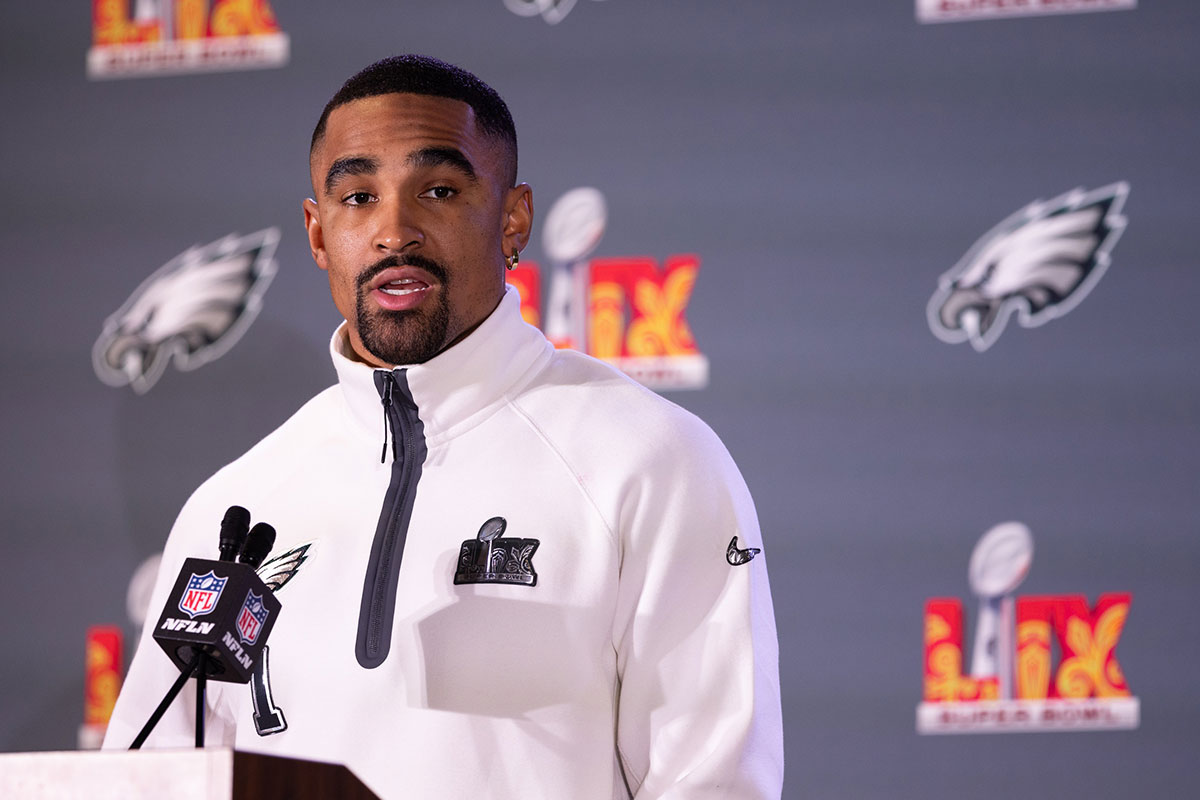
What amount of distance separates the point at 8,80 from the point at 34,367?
65cm

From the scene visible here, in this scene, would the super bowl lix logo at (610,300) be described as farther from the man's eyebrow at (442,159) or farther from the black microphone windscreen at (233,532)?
the black microphone windscreen at (233,532)

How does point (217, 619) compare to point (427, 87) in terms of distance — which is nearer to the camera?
point (217, 619)

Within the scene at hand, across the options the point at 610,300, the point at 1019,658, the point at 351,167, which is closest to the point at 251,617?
the point at 351,167

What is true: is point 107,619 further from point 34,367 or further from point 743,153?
point 743,153

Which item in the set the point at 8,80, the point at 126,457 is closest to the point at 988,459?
the point at 126,457

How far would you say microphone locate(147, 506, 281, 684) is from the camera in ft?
4.01

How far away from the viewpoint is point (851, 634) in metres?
2.55

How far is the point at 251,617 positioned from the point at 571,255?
1.59m

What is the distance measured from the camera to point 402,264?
1702 mm

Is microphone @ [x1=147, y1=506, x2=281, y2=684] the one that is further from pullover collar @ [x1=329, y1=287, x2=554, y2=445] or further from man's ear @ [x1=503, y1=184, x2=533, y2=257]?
man's ear @ [x1=503, y1=184, x2=533, y2=257]

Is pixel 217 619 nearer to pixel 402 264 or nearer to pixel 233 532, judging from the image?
pixel 233 532

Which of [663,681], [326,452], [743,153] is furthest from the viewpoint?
[743,153]

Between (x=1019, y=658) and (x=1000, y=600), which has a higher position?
(x=1000, y=600)

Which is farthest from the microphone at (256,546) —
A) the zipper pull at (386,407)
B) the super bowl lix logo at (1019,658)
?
the super bowl lix logo at (1019,658)
